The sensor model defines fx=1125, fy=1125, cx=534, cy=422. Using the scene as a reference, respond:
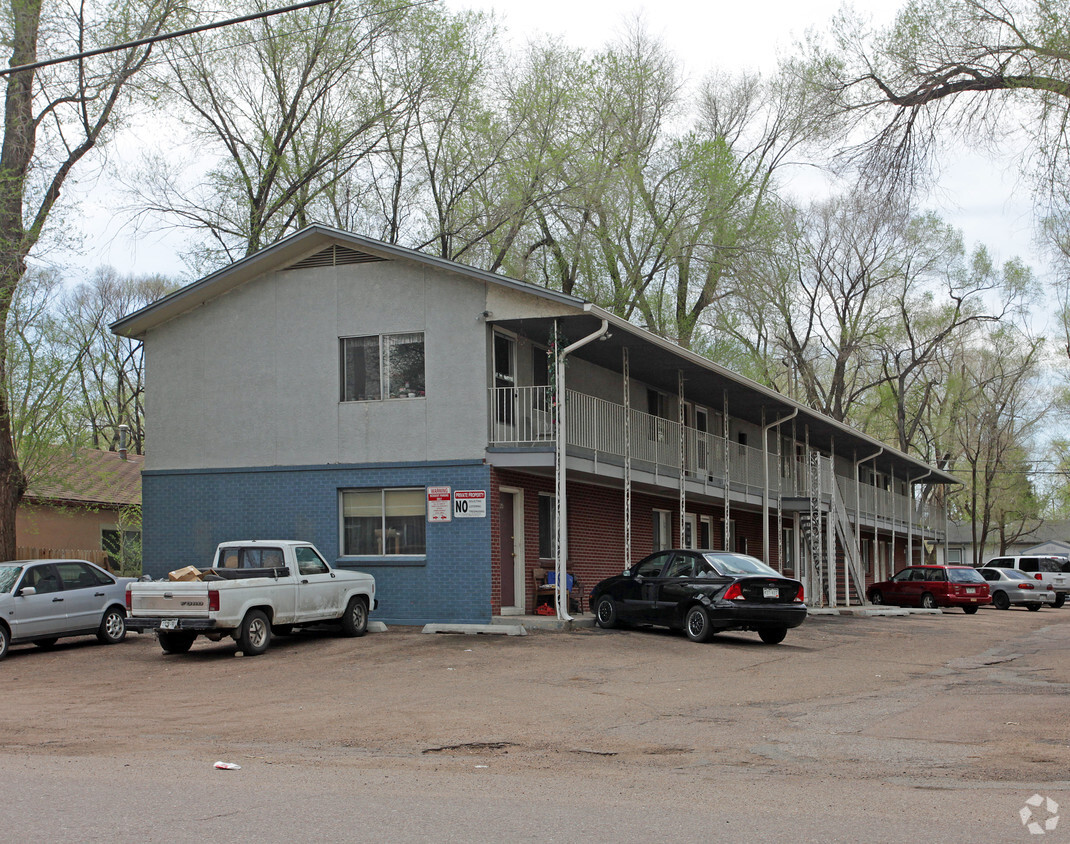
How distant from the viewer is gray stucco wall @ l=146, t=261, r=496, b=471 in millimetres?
20891

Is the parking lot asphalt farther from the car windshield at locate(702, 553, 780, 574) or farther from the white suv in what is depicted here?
the white suv

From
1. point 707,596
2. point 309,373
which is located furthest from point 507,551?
point 309,373

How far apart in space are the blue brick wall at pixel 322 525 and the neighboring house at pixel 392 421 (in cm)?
3

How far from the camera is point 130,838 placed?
596 cm

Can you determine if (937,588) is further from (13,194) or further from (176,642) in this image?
(13,194)

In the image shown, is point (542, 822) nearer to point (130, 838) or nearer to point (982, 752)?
point (130, 838)

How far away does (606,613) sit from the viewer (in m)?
20.6

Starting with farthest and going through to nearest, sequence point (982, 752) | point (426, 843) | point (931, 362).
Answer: point (931, 362)
point (982, 752)
point (426, 843)

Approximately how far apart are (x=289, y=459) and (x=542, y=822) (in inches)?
643

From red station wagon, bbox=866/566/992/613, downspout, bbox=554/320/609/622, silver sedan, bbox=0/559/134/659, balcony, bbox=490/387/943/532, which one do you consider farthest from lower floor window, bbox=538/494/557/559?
red station wagon, bbox=866/566/992/613

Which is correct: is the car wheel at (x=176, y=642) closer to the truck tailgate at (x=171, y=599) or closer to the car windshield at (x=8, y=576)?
the truck tailgate at (x=171, y=599)

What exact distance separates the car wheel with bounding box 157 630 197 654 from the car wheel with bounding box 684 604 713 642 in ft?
26.3

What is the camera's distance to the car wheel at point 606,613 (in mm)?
20484

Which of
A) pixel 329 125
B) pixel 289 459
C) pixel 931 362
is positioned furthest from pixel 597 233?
pixel 931 362
